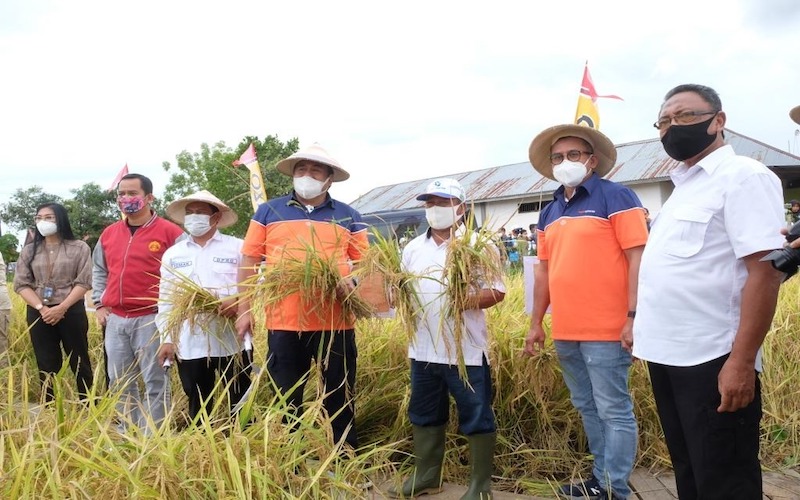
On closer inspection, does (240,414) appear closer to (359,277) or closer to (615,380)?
(359,277)

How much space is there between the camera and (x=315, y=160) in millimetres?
3465

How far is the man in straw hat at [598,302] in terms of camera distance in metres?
2.86

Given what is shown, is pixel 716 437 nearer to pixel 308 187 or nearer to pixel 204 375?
pixel 308 187

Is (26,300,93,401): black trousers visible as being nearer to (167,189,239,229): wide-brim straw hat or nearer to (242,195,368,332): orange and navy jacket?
(167,189,239,229): wide-brim straw hat

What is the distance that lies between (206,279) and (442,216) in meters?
1.58

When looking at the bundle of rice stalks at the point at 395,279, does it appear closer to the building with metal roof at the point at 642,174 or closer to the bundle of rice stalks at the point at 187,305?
the bundle of rice stalks at the point at 187,305

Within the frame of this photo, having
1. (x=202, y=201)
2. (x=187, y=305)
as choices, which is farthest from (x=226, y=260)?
(x=187, y=305)

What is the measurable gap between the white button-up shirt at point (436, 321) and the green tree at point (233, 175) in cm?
225

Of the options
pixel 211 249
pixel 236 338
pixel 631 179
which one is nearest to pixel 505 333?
pixel 236 338

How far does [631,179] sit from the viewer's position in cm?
2059

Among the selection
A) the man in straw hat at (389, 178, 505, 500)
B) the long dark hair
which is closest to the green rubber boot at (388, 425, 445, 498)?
the man in straw hat at (389, 178, 505, 500)

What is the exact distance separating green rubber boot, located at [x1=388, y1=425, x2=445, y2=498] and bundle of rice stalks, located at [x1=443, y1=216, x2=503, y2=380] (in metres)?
0.51

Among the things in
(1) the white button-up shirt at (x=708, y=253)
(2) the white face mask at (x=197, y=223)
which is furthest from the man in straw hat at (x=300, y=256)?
(1) the white button-up shirt at (x=708, y=253)

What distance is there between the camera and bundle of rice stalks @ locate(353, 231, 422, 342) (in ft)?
9.55
